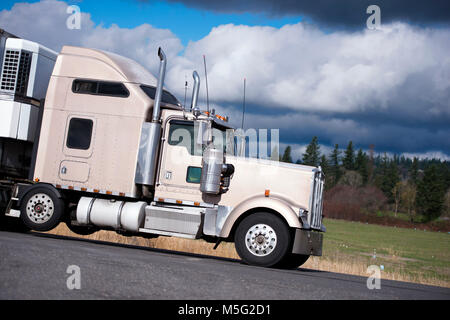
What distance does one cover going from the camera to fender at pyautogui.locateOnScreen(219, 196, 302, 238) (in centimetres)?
1054

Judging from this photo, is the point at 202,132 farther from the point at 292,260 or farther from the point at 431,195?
the point at 431,195

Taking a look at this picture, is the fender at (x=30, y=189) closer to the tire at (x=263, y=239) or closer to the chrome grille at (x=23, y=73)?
the chrome grille at (x=23, y=73)

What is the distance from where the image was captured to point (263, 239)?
35.2 ft

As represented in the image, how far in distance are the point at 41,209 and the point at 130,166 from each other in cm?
223

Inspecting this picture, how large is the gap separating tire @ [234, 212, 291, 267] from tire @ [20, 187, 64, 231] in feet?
13.4

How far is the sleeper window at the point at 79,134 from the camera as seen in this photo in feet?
40.2

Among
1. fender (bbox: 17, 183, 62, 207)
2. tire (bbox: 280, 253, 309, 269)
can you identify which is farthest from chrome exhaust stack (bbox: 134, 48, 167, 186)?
tire (bbox: 280, 253, 309, 269)

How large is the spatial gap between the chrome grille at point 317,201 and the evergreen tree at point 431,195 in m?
123

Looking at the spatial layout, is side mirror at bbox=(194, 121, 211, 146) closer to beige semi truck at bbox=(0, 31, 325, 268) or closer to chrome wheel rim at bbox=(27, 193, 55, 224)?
beige semi truck at bbox=(0, 31, 325, 268)

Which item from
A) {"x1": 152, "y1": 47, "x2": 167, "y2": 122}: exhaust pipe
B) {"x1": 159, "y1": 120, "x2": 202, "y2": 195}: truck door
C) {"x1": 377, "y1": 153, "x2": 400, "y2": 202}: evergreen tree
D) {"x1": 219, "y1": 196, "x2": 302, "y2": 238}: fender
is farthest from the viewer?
{"x1": 377, "y1": 153, "x2": 400, "y2": 202}: evergreen tree

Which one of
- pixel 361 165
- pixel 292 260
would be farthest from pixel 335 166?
pixel 292 260

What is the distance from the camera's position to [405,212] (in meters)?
151
